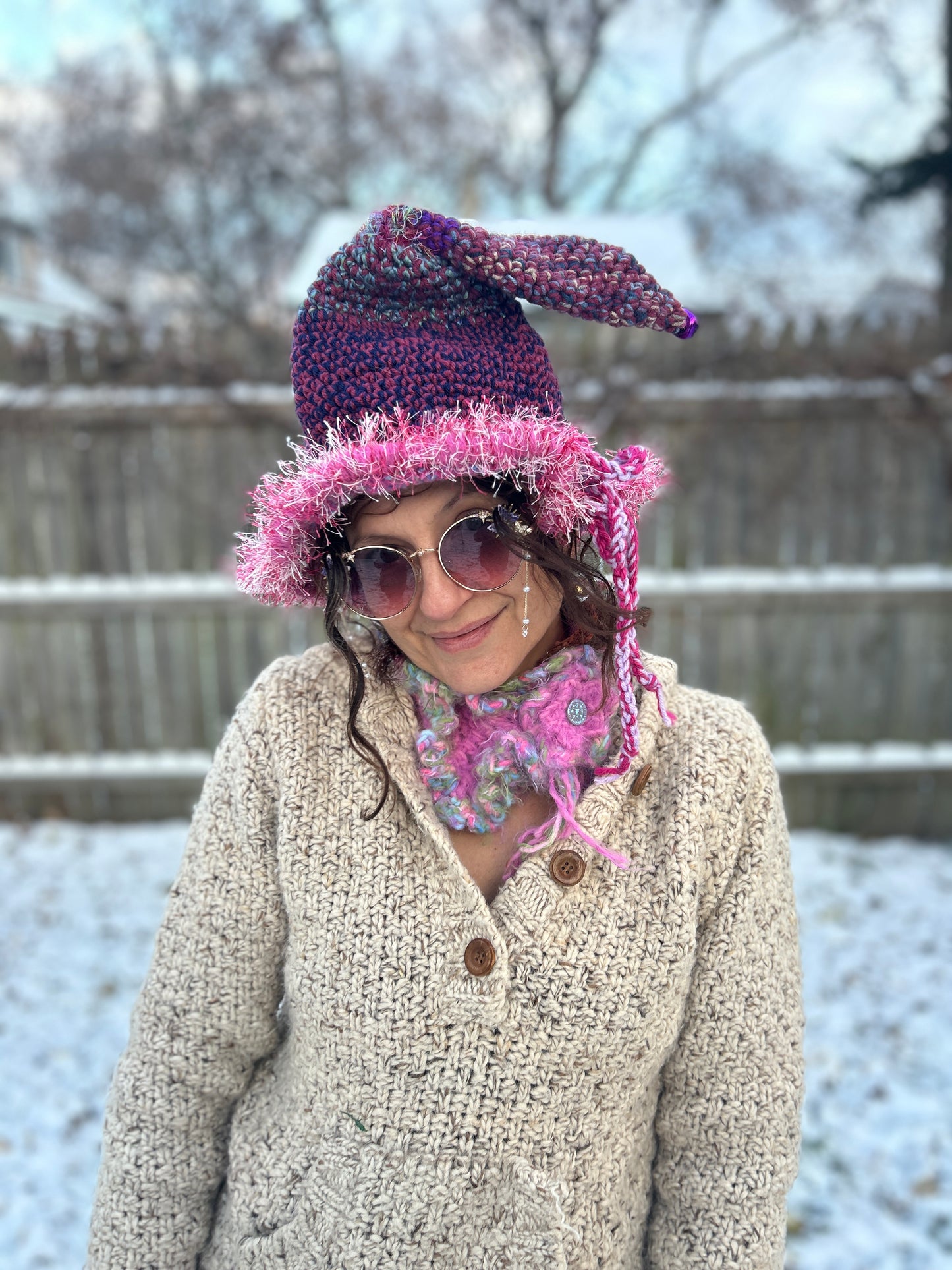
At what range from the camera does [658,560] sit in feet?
14.1

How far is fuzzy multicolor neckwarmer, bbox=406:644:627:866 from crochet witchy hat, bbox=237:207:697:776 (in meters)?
0.07

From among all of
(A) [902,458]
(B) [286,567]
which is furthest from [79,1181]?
(A) [902,458]

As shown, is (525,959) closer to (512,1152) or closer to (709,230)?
(512,1152)

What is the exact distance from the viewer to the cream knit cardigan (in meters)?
1.08

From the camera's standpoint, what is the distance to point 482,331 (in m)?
1.09

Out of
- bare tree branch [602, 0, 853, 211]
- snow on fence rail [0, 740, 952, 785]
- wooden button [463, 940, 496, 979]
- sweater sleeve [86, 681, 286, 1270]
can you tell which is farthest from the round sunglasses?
bare tree branch [602, 0, 853, 211]

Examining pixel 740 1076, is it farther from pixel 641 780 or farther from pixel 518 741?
pixel 518 741

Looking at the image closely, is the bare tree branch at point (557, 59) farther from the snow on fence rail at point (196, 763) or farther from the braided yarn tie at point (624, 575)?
the braided yarn tie at point (624, 575)

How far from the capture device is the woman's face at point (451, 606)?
1.11 m

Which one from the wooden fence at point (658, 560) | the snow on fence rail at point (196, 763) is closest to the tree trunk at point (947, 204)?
the wooden fence at point (658, 560)

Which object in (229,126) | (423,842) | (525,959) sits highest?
(229,126)

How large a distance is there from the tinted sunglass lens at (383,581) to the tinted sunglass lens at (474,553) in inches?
2.4

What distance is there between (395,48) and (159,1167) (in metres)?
12.7

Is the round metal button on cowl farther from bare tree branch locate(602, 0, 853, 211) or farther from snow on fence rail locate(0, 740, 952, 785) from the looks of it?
bare tree branch locate(602, 0, 853, 211)
